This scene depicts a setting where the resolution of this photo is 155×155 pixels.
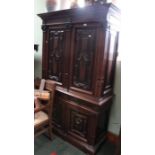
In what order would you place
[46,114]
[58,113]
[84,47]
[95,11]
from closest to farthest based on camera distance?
1. [95,11]
2. [84,47]
3. [46,114]
4. [58,113]

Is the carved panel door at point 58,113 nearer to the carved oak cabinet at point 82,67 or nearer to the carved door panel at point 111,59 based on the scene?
the carved oak cabinet at point 82,67

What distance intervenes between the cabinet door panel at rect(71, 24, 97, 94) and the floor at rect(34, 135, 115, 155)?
840mm

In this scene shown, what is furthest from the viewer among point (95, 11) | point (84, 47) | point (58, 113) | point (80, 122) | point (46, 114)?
point (58, 113)

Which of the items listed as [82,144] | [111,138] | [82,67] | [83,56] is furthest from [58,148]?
[83,56]

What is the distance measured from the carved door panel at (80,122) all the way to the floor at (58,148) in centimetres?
17

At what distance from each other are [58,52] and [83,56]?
0.47m

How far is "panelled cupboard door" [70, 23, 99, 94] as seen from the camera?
5.35 feet

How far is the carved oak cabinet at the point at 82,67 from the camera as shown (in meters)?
1.60

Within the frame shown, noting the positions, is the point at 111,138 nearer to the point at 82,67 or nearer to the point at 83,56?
the point at 82,67

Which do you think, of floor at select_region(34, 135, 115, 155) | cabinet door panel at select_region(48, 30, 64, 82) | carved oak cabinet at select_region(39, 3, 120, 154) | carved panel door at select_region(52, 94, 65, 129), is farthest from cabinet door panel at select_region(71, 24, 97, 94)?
floor at select_region(34, 135, 115, 155)

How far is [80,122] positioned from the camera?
188 cm
